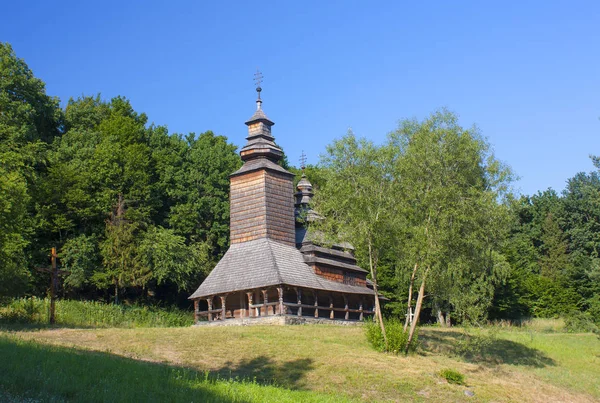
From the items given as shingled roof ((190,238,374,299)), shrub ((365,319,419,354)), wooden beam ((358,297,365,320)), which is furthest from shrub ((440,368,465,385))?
wooden beam ((358,297,365,320))

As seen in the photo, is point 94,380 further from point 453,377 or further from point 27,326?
point 27,326

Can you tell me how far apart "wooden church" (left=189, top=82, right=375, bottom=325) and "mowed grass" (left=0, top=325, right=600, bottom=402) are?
4428 millimetres

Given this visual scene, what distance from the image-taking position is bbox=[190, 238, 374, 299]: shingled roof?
114ft

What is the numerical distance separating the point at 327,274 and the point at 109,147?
1778 centimetres

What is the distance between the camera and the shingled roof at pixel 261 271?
34812 millimetres

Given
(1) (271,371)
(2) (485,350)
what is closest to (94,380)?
(1) (271,371)

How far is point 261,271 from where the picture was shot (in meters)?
35.2

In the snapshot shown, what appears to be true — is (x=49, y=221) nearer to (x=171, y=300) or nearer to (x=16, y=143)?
(x=16, y=143)

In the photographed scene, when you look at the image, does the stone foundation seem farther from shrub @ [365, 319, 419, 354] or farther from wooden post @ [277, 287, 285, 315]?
shrub @ [365, 319, 419, 354]

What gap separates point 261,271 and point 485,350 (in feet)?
39.6

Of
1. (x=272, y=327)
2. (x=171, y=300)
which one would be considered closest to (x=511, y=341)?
(x=272, y=327)

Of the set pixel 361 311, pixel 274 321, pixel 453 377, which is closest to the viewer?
pixel 453 377

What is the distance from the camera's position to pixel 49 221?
41750 mm

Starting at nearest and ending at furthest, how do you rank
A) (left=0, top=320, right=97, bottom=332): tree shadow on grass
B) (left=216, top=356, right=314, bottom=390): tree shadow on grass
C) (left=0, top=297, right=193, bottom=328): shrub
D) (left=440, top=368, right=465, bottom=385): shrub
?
(left=216, top=356, right=314, bottom=390): tree shadow on grass
(left=440, top=368, right=465, bottom=385): shrub
(left=0, top=320, right=97, bottom=332): tree shadow on grass
(left=0, top=297, right=193, bottom=328): shrub
